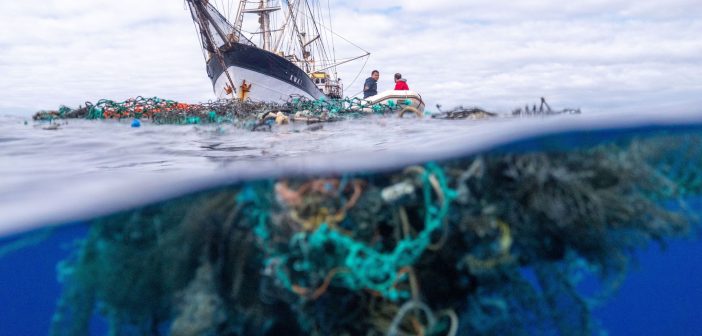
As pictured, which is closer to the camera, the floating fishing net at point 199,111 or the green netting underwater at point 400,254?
the green netting underwater at point 400,254

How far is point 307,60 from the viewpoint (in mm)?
54281

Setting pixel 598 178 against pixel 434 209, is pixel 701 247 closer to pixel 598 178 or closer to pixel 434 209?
pixel 598 178

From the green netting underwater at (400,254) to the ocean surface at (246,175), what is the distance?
0.03 m

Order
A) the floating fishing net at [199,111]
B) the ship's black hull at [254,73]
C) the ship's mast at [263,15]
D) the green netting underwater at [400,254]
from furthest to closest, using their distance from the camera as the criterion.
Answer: the ship's mast at [263,15], the ship's black hull at [254,73], the floating fishing net at [199,111], the green netting underwater at [400,254]

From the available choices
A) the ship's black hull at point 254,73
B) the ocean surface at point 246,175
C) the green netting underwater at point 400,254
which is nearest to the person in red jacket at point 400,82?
the ocean surface at point 246,175

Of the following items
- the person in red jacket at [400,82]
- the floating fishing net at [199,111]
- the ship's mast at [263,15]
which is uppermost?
the ship's mast at [263,15]

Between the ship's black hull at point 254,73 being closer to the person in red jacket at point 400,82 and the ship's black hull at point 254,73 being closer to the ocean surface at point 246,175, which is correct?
the person in red jacket at point 400,82

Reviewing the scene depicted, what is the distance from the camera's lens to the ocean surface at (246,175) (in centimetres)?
395

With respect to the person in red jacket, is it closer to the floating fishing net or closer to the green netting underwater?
the floating fishing net

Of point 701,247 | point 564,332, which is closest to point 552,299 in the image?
point 564,332

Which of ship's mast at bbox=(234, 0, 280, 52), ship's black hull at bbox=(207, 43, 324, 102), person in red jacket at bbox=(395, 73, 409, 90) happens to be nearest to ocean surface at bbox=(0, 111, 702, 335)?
person in red jacket at bbox=(395, 73, 409, 90)

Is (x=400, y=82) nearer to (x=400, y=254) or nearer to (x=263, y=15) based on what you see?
(x=400, y=254)

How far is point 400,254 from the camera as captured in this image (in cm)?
348

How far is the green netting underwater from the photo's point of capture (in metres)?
3.56
